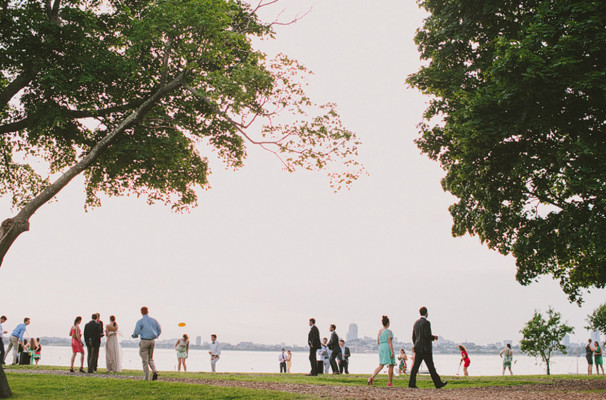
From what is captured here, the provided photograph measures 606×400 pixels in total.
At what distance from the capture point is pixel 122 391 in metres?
11.1

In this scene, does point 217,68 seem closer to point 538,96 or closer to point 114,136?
point 114,136

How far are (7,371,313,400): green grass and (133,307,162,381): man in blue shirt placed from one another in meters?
1.45

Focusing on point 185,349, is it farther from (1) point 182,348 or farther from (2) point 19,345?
(2) point 19,345

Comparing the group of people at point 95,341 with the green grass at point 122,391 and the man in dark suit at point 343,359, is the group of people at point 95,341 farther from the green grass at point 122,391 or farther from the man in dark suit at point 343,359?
the man in dark suit at point 343,359

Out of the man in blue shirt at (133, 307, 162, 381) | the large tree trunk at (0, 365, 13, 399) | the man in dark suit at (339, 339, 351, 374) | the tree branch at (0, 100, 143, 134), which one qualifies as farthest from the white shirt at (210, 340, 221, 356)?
the large tree trunk at (0, 365, 13, 399)

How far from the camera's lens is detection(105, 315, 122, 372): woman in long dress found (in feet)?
58.6

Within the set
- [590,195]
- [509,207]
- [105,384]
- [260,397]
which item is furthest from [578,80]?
[105,384]

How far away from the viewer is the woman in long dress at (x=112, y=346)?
1786cm

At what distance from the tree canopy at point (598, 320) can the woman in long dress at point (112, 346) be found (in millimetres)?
43821

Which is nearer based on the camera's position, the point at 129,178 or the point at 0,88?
the point at 0,88

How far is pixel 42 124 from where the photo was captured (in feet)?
54.1

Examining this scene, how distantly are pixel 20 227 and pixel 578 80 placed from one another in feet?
48.3

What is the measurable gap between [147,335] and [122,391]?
10.1 ft

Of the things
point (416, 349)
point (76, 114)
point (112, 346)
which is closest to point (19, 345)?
point (112, 346)
